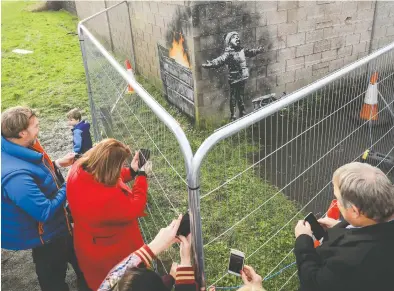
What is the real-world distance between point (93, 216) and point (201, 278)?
722 mm

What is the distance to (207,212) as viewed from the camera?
154 inches

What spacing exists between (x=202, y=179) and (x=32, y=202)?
2.36m

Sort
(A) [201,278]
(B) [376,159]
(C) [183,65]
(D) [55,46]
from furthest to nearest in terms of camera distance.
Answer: (D) [55,46] → (C) [183,65] → (B) [376,159] → (A) [201,278]

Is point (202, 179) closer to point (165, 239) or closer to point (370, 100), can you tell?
point (370, 100)

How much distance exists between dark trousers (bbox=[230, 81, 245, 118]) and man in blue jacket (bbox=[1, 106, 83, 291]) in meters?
3.91

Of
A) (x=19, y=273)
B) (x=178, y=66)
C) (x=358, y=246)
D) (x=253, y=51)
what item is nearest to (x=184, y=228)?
(x=358, y=246)

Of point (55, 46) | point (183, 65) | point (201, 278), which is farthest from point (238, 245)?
point (55, 46)

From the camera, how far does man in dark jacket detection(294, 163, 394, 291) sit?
159 cm

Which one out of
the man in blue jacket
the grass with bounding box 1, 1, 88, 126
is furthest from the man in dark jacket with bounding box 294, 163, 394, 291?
the grass with bounding box 1, 1, 88, 126

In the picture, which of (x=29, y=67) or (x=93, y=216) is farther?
(x=29, y=67)

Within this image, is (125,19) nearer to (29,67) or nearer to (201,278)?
(29,67)

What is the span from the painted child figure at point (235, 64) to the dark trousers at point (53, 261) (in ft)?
12.2

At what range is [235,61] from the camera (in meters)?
5.79

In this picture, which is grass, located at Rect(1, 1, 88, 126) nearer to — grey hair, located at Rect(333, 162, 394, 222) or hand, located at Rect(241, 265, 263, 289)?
hand, located at Rect(241, 265, 263, 289)
